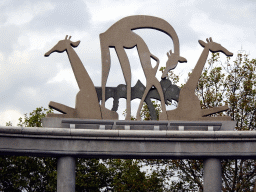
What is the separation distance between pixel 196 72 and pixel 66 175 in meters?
7.18

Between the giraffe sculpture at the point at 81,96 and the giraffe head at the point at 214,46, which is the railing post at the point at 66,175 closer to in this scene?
the giraffe sculpture at the point at 81,96

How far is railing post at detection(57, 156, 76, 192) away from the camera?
17.5 m

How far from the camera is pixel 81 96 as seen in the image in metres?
18.7

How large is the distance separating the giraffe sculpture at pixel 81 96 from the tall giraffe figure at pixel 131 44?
2.07ft

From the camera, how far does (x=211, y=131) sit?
17875mm

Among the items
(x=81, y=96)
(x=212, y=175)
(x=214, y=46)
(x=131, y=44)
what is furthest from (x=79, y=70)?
(x=212, y=175)

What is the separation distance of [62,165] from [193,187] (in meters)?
12.5

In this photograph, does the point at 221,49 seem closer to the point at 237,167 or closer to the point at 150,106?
the point at 150,106

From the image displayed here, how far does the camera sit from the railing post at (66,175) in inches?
689

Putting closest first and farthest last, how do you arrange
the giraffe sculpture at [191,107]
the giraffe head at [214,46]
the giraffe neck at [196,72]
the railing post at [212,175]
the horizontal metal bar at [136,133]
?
the horizontal metal bar at [136,133] → the railing post at [212,175] → the giraffe sculpture at [191,107] → the giraffe neck at [196,72] → the giraffe head at [214,46]

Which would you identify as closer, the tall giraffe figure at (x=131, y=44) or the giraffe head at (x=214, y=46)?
the tall giraffe figure at (x=131, y=44)

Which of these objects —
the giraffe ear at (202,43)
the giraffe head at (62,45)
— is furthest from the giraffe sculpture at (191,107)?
the giraffe head at (62,45)

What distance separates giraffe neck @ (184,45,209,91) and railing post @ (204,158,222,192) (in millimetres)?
3308

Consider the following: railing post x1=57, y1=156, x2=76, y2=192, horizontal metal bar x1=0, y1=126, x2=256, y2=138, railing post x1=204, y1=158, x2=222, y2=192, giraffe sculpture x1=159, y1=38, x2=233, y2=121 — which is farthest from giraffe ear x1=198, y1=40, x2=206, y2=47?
railing post x1=57, y1=156, x2=76, y2=192
